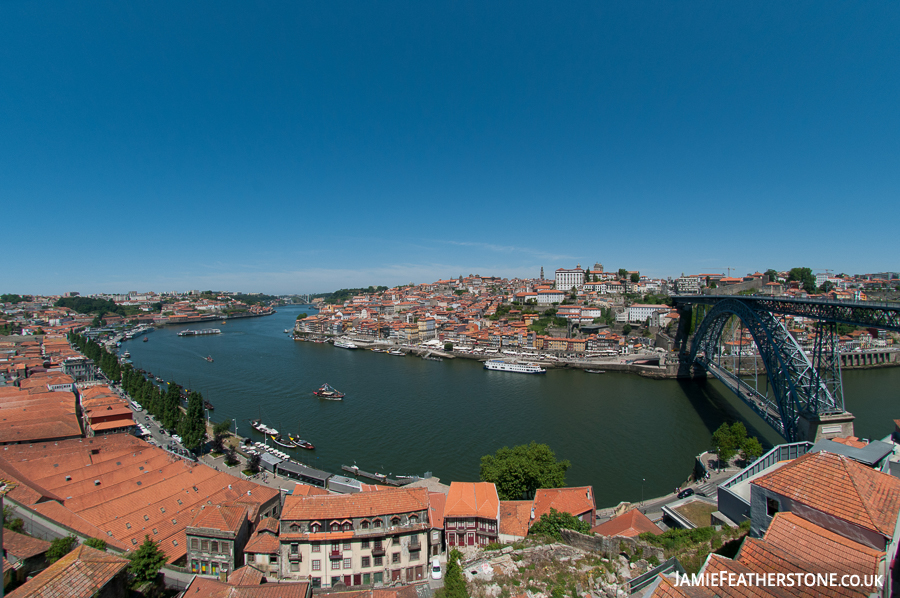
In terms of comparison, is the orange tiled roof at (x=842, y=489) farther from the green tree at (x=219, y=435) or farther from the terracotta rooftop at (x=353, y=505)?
the green tree at (x=219, y=435)

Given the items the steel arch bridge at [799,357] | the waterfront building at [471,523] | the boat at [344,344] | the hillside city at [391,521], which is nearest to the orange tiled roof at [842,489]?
the hillside city at [391,521]

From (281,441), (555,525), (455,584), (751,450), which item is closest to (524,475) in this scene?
(555,525)

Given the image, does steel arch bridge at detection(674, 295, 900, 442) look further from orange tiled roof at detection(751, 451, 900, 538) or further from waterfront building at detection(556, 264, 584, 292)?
waterfront building at detection(556, 264, 584, 292)

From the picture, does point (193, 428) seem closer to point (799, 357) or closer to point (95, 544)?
point (95, 544)

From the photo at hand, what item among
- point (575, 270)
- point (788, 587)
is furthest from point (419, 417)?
point (575, 270)

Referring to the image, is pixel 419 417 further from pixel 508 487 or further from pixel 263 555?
pixel 263 555

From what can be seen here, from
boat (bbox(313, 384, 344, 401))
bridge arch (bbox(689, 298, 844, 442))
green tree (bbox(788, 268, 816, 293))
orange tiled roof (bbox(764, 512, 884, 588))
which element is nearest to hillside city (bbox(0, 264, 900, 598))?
orange tiled roof (bbox(764, 512, 884, 588))
